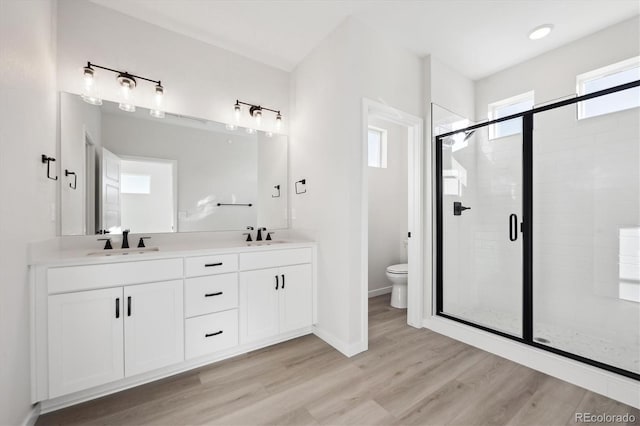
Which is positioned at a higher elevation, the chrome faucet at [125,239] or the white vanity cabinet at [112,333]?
the chrome faucet at [125,239]

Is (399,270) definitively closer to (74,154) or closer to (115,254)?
(115,254)

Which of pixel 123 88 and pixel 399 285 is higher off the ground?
pixel 123 88

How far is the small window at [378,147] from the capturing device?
3.95m

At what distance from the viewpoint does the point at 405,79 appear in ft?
8.70

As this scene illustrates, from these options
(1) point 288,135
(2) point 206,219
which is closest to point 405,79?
(1) point 288,135

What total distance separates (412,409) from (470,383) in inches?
21.1

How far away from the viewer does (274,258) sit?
2305mm

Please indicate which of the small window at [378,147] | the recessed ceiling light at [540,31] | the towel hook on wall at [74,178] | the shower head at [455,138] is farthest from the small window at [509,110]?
the towel hook on wall at [74,178]

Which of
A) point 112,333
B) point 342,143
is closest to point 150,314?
point 112,333

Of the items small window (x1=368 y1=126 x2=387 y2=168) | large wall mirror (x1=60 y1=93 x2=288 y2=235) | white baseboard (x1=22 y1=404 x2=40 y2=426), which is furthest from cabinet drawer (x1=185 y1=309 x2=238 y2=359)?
small window (x1=368 y1=126 x2=387 y2=168)

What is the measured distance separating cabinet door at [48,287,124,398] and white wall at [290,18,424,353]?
1542 millimetres

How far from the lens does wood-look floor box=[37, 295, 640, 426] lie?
4.91 ft

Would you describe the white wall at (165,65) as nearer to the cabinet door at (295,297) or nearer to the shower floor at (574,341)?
the cabinet door at (295,297)

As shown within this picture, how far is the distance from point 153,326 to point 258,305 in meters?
0.74
